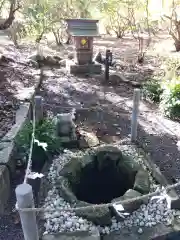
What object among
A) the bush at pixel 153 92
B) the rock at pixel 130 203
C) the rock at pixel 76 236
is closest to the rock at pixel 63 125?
the rock at pixel 130 203

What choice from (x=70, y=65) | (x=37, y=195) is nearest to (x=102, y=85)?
(x=70, y=65)

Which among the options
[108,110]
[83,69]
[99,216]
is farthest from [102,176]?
[83,69]

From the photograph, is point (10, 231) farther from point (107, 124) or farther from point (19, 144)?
point (107, 124)

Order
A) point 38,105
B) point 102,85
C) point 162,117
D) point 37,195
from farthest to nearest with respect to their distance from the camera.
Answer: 1. point 102,85
2. point 162,117
3. point 38,105
4. point 37,195

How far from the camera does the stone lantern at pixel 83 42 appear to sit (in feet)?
26.9

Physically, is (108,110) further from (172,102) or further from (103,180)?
(103,180)

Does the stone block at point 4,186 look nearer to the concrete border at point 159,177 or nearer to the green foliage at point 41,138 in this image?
the green foliage at point 41,138

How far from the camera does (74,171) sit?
308 centimetres

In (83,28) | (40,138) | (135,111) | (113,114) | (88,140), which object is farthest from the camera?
(83,28)

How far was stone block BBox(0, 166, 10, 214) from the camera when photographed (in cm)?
273

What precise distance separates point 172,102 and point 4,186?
3.73 m

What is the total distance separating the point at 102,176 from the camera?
3449 mm

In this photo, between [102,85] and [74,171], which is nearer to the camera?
[74,171]

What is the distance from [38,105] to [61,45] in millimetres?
10566
